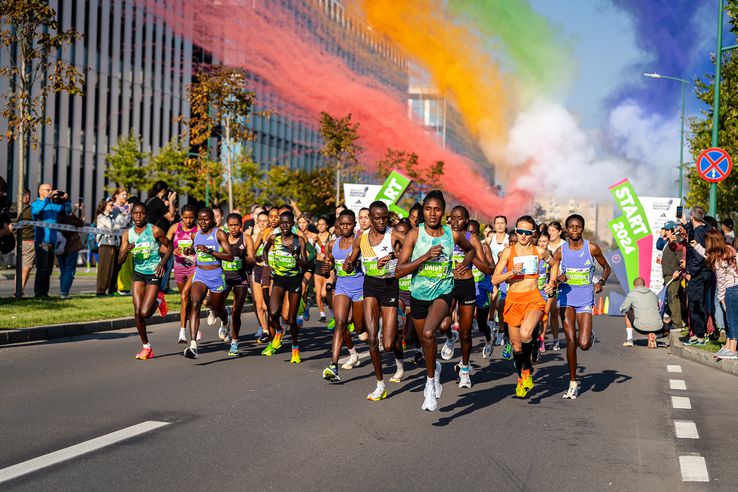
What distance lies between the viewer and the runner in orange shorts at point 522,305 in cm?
937

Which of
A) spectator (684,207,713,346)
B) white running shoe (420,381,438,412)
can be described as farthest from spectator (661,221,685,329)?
white running shoe (420,381,438,412)

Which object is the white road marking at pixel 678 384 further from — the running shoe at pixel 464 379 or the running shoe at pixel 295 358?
the running shoe at pixel 295 358

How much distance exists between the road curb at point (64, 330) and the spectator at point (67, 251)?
9.17 feet

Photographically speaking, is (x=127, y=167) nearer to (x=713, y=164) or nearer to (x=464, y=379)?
(x=713, y=164)

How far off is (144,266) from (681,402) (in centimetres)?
645

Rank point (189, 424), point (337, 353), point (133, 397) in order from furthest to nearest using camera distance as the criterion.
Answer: point (337, 353), point (133, 397), point (189, 424)

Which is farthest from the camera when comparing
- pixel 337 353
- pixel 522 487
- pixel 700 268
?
pixel 700 268

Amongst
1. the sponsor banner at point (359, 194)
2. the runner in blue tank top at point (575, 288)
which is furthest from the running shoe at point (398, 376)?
the sponsor banner at point (359, 194)

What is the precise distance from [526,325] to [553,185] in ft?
69.6

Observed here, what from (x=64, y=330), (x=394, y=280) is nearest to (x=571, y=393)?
(x=394, y=280)

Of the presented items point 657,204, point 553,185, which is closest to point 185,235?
point 657,204

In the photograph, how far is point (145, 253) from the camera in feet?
37.9

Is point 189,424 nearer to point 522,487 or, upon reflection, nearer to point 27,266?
point 522,487

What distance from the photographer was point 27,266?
59.4 ft
